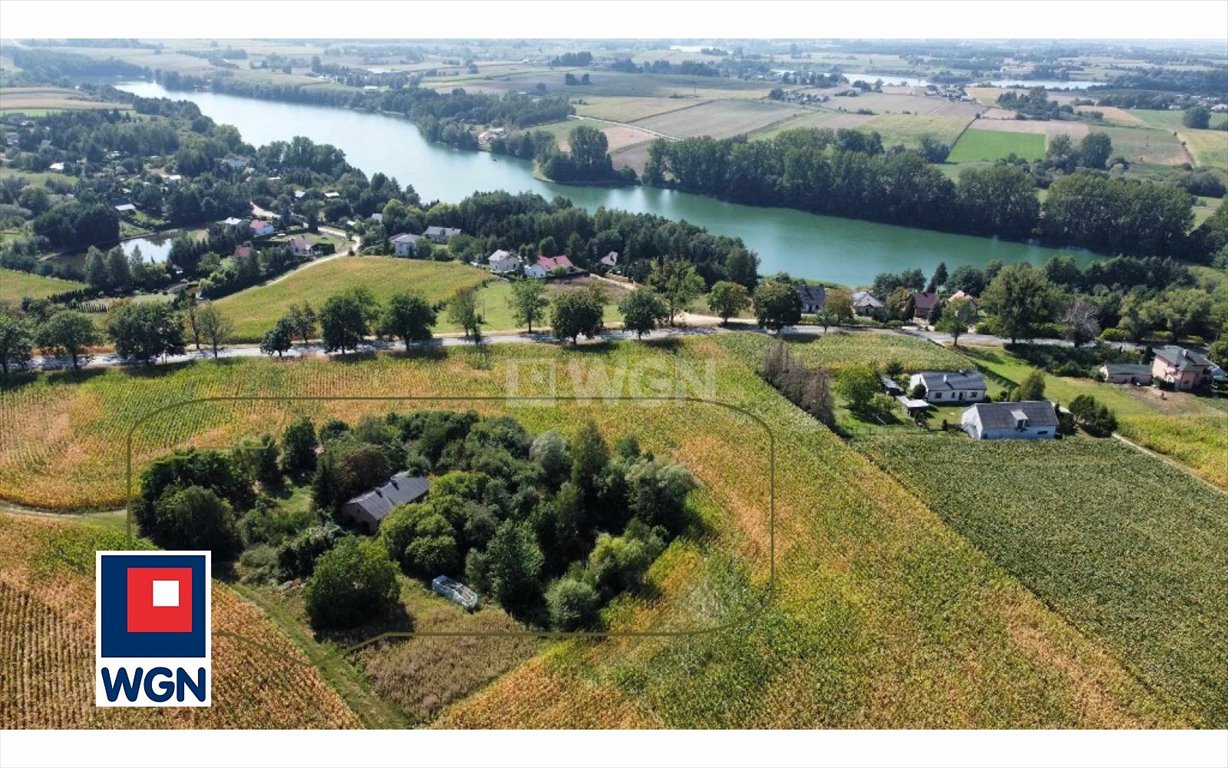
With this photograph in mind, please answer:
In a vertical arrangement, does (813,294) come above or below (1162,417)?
above

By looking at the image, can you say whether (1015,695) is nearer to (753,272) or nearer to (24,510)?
(24,510)

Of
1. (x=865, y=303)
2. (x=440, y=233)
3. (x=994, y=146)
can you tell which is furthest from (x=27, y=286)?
(x=994, y=146)

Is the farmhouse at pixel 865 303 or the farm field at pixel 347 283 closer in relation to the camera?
the farm field at pixel 347 283

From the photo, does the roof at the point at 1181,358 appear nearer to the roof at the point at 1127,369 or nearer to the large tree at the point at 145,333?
the roof at the point at 1127,369

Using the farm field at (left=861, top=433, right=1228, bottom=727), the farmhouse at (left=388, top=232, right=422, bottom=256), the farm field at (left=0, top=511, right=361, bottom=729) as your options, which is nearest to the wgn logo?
the farm field at (left=0, top=511, right=361, bottom=729)

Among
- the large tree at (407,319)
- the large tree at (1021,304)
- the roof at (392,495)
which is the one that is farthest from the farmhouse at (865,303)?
the roof at (392,495)

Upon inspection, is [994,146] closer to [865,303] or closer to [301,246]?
[865,303]

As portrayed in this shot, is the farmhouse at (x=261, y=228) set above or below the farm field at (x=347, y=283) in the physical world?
above
